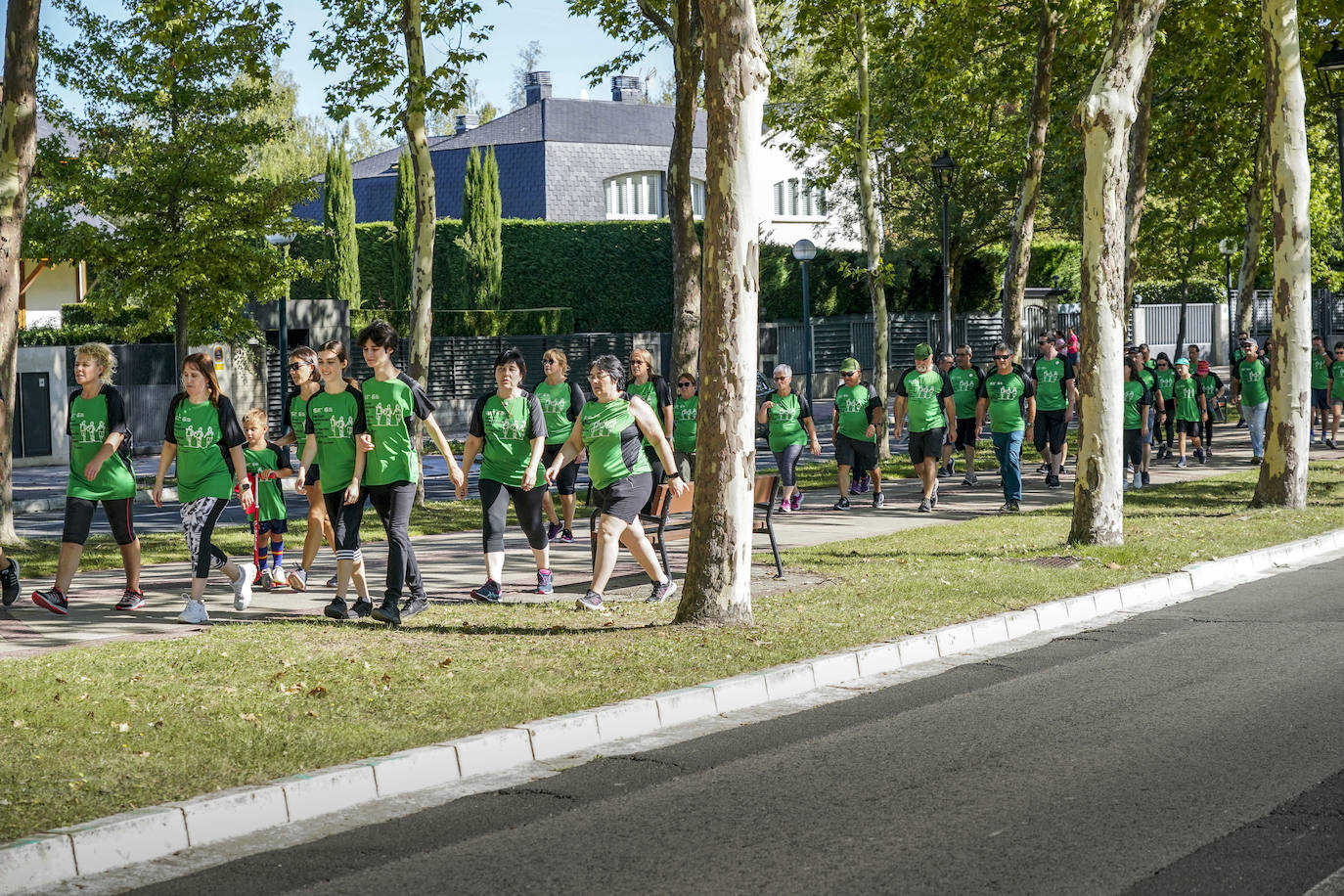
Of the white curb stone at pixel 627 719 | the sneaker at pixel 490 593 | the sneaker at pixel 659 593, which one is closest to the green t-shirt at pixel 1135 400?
the sneaker at pixel 659 593

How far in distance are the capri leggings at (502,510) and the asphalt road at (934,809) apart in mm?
3516

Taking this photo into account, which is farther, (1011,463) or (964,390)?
(964,390)

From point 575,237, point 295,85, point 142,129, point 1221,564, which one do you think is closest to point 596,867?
point 1221,564

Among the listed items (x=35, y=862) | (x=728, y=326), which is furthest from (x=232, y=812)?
(x=728, y=326)

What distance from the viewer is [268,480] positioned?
474 inches

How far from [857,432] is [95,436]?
387 inches

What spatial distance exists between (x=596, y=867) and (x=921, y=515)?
12558mm

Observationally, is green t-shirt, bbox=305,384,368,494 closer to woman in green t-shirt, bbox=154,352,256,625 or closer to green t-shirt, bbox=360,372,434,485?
green t-shirt, bbox=360,372,434,485

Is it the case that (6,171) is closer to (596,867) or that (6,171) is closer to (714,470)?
(714,470)

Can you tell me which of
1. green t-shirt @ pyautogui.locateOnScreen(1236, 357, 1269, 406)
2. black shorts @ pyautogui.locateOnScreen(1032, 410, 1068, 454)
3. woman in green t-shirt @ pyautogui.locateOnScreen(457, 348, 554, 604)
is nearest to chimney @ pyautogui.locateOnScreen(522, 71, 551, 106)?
green t-shirt @ pyautogui.locateOnScreen(1236, 357, 1269, 406)

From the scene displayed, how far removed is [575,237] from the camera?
46.8m

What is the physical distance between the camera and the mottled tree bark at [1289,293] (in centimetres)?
1691

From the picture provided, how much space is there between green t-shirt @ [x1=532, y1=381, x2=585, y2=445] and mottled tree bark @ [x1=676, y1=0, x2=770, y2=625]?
421 cm

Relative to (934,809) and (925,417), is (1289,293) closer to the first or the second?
(925,417)
